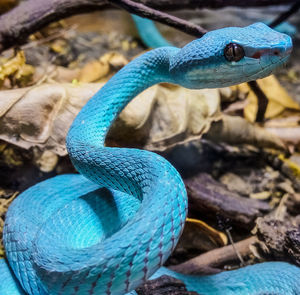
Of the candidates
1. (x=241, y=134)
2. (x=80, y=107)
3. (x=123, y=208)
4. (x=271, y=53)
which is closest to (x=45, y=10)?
(x=80, y=107)

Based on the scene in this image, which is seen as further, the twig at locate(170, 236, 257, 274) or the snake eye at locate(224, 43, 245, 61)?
the twig at locate(170, 236, 257, 274)

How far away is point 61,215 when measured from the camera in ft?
6.99

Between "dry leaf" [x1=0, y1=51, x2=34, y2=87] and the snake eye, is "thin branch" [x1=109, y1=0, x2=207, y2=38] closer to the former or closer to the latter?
the snake eye

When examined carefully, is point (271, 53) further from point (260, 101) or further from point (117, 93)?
point (260, 101)

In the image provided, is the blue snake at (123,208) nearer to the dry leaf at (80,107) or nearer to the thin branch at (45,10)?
the dry leaf at (80,107)

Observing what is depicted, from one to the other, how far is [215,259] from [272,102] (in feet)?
8.03

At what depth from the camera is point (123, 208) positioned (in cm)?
232

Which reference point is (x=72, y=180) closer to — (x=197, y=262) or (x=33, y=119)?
(x=33, y=119)

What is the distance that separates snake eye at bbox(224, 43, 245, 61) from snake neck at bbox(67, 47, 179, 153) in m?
0.59

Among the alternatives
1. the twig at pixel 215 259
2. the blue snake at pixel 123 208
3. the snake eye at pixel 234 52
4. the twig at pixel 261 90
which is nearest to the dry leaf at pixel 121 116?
the blue snake at pixel 123 208

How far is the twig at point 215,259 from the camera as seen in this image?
2.42 metres

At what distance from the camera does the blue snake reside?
1.50 metres

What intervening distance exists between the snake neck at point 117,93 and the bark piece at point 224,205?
0.87 metres

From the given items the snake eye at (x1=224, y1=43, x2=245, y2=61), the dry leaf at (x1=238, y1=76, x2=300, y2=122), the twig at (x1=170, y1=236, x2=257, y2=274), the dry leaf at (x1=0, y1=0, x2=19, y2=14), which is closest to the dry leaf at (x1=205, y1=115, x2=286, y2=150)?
the dry leaf at (x1=238, y1=76, x2=300, y2=122)
